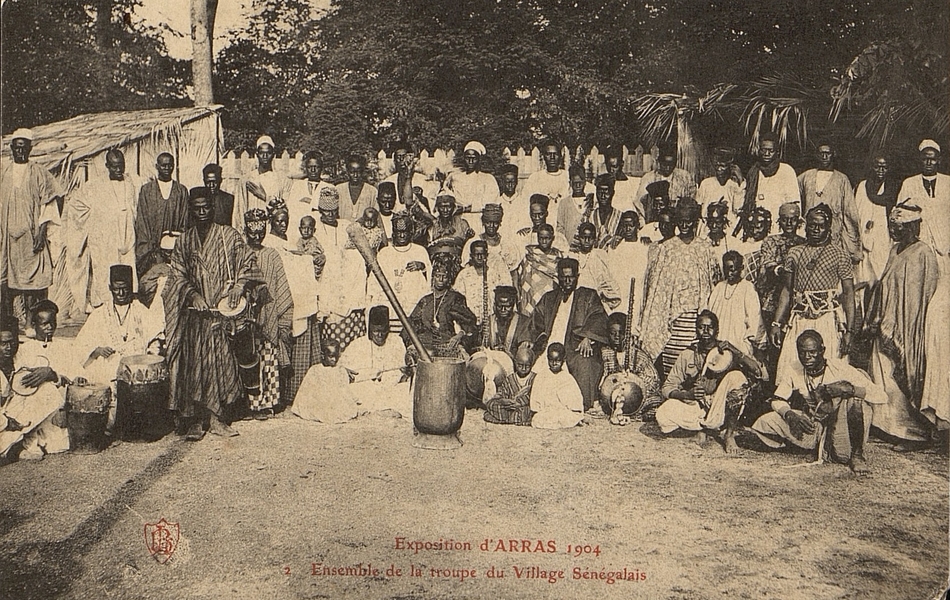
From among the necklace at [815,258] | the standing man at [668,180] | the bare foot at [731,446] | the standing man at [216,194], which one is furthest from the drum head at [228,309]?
the necklace at [815,258]

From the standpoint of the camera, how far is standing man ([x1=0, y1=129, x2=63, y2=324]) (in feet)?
14.5

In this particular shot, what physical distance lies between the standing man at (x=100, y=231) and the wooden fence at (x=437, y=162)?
596 mm

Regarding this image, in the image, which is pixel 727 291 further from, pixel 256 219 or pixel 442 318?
pixel 256 219

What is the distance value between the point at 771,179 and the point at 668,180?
1.93ft

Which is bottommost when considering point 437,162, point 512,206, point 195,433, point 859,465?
point 859,465

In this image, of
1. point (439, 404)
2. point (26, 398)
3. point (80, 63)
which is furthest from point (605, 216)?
point (26, 398)

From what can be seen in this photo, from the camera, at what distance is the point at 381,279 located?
4.58m

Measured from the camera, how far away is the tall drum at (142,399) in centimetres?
448

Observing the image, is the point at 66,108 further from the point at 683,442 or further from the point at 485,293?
the point at 683,442

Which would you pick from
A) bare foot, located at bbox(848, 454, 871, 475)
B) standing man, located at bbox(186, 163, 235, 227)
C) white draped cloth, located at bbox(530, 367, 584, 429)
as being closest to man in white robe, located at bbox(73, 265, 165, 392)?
standing man, located at bbox(186, 163, 235, 227)

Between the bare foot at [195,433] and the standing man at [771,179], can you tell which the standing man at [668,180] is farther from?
the bare foot at [195,433]

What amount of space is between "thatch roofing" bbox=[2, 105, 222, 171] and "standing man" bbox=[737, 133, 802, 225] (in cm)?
325

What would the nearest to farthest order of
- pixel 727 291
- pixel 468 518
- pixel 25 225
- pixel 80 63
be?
pixel 468 518 → pixel 25 225 → pixel 80 63 → pixel 727 291

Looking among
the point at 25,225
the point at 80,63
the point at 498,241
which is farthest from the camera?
the point at 498,241
